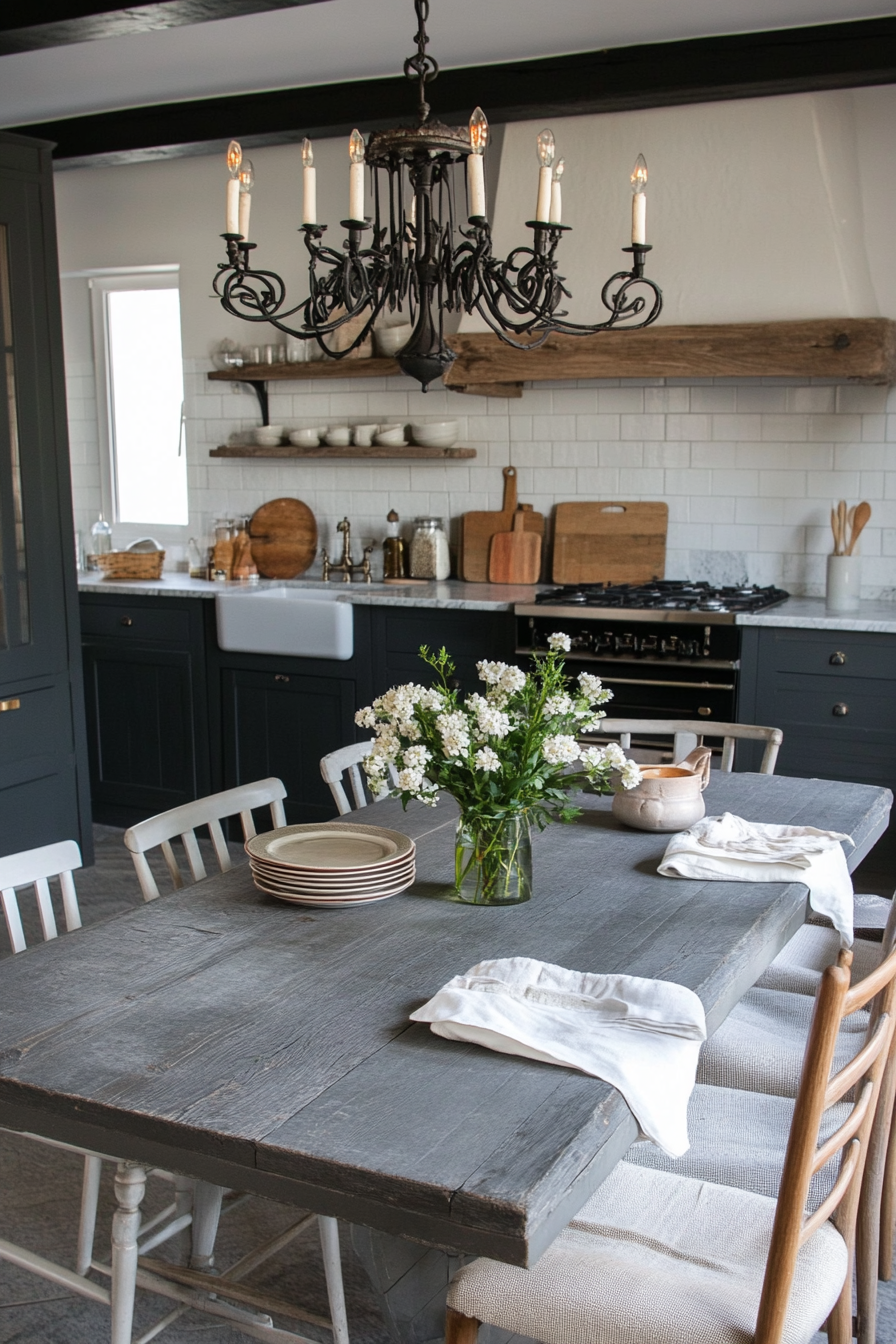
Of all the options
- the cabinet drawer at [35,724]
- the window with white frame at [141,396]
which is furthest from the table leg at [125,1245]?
the window with white frame at [141,396]

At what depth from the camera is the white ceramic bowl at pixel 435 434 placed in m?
5.35

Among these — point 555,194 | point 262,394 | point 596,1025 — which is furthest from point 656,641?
point 596,1025

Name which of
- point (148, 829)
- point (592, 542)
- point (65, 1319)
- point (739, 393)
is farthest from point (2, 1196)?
point (739, 393)

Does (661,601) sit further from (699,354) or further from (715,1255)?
(715,1255)

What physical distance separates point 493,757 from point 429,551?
350 cm

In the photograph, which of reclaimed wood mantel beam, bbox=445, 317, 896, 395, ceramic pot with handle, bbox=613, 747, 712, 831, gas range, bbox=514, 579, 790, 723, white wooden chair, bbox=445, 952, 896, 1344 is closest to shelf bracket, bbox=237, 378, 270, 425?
reclaimed wood mantel beam, bbox=445, 317, 896, 395

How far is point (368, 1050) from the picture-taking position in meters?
1.59

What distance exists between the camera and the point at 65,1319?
91.9 inches

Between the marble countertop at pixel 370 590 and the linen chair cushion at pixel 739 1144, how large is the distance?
2843 mm

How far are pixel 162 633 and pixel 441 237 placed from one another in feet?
10.2

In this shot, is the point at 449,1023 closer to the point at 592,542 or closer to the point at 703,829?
the point at 703,829

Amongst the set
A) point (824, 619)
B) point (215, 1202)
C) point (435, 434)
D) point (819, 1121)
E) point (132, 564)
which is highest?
point (435, 434)

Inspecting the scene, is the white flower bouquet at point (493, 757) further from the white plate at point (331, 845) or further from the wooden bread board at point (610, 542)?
the wooden bread board at point (610, 542)

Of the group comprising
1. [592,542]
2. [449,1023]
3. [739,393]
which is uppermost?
[739,393]
